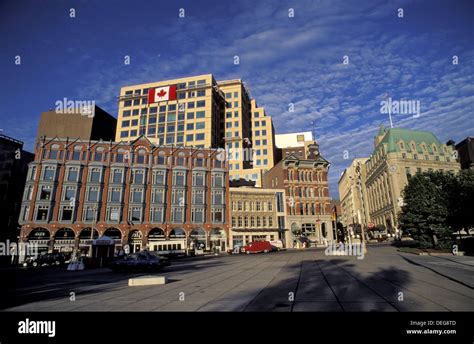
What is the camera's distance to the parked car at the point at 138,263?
76.1ft

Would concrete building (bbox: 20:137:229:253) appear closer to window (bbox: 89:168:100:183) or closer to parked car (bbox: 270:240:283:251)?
window (bbox: 89:168:100:183)

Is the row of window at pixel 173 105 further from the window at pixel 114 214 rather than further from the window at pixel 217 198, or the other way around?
the window at pixel 114 214

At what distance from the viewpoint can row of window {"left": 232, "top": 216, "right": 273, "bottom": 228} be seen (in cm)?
5794

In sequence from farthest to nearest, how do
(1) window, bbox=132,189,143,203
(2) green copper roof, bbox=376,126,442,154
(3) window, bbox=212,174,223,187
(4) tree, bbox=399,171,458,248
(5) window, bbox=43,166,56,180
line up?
(2) green copper roof, bbox=376,126,442,154, (3) window, bbox=212,174,223,187, (1) window, bbox=132,189,143,203, (5) window, bbox=43,166,56,180, (4) tree, bbox=399,171,458,248

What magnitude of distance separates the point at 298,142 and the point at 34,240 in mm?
83718

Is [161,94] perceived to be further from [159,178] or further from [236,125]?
[159,178]

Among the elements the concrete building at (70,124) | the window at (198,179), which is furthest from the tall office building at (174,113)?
the window at (198,179)

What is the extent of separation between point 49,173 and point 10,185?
17800 millimetres

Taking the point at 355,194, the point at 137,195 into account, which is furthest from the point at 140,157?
the point at 355,194

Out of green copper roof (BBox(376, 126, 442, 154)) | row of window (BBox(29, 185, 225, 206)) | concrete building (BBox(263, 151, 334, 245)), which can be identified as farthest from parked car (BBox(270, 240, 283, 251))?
green copper roof (BBox(376, 126, 442, 154))

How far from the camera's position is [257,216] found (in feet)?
196

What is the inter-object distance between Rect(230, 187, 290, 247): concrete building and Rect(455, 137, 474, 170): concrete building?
6100 cm

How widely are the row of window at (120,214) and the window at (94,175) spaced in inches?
206
